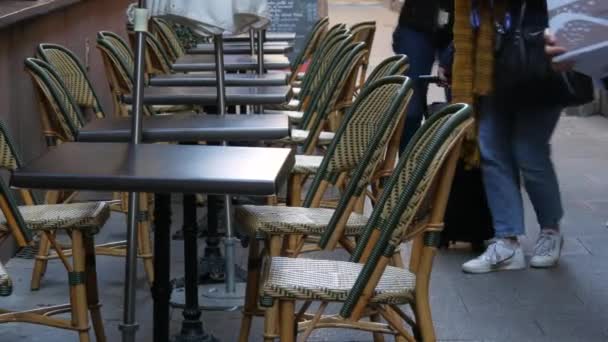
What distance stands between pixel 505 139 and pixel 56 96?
2.29 meters

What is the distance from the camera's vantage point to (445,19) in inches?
326

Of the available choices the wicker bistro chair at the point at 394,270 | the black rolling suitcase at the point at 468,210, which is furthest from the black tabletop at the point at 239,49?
the wicker bistro chair at the point at 394,270

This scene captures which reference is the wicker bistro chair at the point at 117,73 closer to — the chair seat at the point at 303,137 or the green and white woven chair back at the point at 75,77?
the green and white woven chair back at the point at 75,77

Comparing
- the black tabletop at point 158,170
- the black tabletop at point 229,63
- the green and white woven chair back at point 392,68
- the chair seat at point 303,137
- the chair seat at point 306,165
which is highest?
the black tabletop at point 158,170

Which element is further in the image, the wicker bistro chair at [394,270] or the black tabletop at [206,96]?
the black tabletop at [206,96]

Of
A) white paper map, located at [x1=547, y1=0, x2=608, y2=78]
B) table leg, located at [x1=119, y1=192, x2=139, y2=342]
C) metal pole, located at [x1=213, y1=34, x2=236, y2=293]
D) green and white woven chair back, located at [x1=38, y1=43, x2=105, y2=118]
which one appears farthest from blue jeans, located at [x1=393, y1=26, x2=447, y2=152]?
table leg, located at [x1=119, y1=192, x2=139, y2=342]

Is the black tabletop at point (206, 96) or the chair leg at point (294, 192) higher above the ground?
the black tabletop at point (206, 96)

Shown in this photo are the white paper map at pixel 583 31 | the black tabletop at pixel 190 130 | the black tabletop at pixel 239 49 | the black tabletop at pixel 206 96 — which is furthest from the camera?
the black tabletop at pixel 239 49

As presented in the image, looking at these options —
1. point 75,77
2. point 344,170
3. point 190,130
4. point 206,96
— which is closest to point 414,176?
point 190,130

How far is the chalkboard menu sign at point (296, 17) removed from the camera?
13477 mm

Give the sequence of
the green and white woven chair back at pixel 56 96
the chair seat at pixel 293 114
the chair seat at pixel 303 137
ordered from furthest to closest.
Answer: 1. the chair seat at pixel 293 114
2. the chair seat at pixel 303 137
3. the green and white woven chair back at pixel 56 96

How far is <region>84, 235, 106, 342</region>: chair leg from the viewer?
4.85m

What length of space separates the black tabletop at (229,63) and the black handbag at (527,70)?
2360 mm

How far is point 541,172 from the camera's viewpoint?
6688mm
